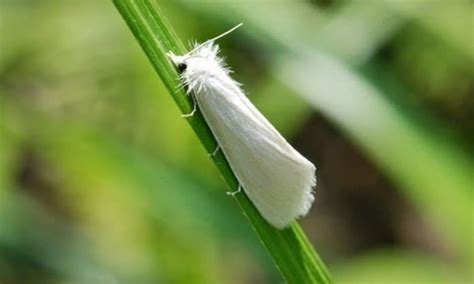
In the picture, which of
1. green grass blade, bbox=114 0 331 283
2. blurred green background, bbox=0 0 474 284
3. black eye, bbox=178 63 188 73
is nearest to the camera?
green grass blade, bbox=114 0 331 283

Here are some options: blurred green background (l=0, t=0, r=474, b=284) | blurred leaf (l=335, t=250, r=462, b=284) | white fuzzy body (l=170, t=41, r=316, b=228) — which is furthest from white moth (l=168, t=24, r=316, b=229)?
blurred leaf (l=335, t=250, r=462, b=284)

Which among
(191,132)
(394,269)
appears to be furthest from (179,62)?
(394,269)

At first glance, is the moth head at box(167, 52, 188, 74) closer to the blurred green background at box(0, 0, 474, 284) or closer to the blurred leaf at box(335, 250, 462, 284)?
the blurred green background at box(0, 0, 474, 284)

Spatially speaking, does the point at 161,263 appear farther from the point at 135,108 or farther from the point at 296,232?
the point at 296,232

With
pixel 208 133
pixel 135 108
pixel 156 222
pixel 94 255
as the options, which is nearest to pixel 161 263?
pixel 156 222

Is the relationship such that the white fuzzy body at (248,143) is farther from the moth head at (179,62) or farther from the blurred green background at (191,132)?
the blurred green background at (191,132)

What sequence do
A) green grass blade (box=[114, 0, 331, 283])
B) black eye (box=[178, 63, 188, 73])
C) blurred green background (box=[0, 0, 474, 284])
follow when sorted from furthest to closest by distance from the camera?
blurred green background (box=[0, 0, 474, 284])
black eye (box=[178, 63, 188, 73])
green grass blade (box=[114, 0, 331, 283])
